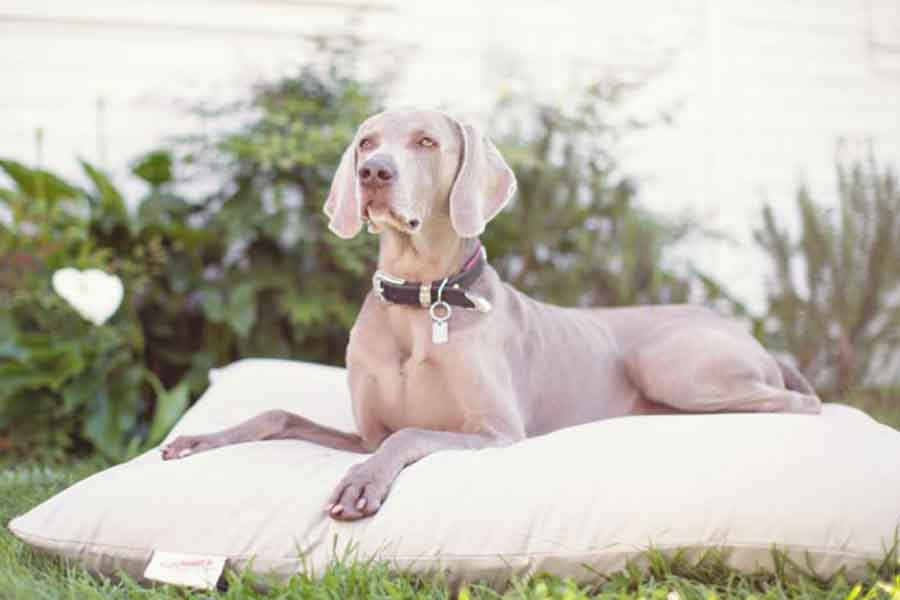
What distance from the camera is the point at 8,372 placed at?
11.6 feet

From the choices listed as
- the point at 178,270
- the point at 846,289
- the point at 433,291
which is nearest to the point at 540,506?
the point at 433,291

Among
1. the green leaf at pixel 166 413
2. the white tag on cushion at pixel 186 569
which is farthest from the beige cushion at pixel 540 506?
the green leaf at pixel 166 413

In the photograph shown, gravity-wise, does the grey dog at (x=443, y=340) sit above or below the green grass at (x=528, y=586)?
above

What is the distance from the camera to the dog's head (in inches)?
94.1

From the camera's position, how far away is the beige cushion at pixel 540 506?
1.86 metres

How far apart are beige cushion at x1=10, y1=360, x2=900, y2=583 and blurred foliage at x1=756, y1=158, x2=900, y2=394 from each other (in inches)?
88.8

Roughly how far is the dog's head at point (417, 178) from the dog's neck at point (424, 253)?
0.04m

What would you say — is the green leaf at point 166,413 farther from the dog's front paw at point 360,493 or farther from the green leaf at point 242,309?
the dog's front paw at point 360,493

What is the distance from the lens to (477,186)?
101 inches

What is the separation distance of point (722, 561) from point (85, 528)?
130 cm

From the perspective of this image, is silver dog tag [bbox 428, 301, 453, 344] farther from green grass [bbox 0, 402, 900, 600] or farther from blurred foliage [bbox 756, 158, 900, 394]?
blurred foliage [bbox 756, 158, 900, 394]

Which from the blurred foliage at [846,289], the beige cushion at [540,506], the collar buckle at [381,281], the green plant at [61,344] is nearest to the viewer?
the beige cushion at [540,506]

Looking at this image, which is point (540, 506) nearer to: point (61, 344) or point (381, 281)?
point (381, 281)

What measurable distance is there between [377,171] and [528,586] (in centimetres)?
104
